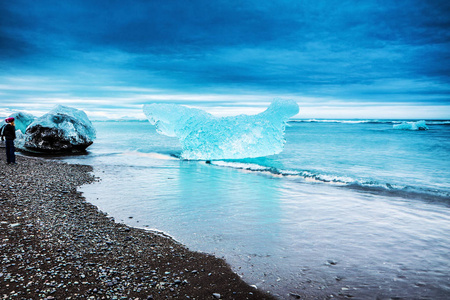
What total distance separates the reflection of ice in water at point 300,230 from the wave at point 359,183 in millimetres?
1016

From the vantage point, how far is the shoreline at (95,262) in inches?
132

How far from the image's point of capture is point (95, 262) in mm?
3980

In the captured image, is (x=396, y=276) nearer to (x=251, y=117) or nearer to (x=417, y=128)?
(x=251, y=117)

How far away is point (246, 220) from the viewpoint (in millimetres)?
6180

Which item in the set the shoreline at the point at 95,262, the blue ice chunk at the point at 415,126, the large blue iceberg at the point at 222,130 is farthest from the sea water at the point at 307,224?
the blue ice chunk at the point at 415,126

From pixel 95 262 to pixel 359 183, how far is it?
9.62 meters

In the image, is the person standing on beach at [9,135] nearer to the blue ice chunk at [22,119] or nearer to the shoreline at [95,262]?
the shoreline at [95,262]

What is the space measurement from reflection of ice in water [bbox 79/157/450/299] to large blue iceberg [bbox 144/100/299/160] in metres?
6.80

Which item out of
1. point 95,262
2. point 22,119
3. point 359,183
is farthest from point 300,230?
point 22,119

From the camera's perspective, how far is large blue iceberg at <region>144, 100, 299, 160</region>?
16625 mm

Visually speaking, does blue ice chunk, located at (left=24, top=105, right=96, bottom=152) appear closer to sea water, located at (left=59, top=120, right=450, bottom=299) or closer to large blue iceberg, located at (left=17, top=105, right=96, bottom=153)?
large blue iceberg, located at (left=17, top=105, right=96, bottom=153)

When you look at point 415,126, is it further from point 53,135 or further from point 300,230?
point 300,230

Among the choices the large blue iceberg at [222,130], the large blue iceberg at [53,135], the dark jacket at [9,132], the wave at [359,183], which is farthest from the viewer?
the large blue iceberg at [222,130]

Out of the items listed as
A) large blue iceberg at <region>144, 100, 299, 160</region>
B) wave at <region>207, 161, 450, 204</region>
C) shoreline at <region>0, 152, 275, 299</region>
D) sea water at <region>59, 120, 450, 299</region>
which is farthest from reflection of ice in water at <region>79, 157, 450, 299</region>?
large blue iceberg at <region>144, 100, 299, 160</region>
